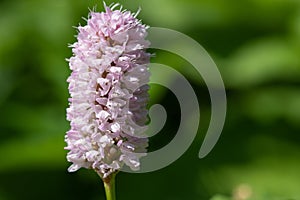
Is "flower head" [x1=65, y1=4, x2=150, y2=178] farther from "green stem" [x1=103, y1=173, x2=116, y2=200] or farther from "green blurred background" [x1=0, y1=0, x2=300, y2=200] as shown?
"green blurred background" [x1=0, y1=0, x2=300, y2=200]

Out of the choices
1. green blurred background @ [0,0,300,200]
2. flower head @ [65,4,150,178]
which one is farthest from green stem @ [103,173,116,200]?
green blurred background @ [0,0,300,200]

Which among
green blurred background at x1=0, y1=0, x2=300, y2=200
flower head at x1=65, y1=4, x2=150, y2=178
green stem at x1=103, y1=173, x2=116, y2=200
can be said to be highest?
green blurred background at x1=0, y1=0, x2=300, y2=200

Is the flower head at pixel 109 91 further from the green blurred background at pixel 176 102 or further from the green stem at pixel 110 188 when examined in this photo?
the green blurred background at pixel 176 102

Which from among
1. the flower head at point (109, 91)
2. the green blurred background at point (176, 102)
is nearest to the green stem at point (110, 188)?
the flower head at point (109, 91)

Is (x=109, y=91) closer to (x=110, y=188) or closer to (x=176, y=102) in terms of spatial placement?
(x=110, y=188)

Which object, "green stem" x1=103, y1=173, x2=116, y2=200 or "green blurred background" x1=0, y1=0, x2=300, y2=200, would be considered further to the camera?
"green blurred background" x1=0, y1=0, x2=300, y2=200

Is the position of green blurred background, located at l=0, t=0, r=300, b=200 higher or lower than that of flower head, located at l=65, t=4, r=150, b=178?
higher
